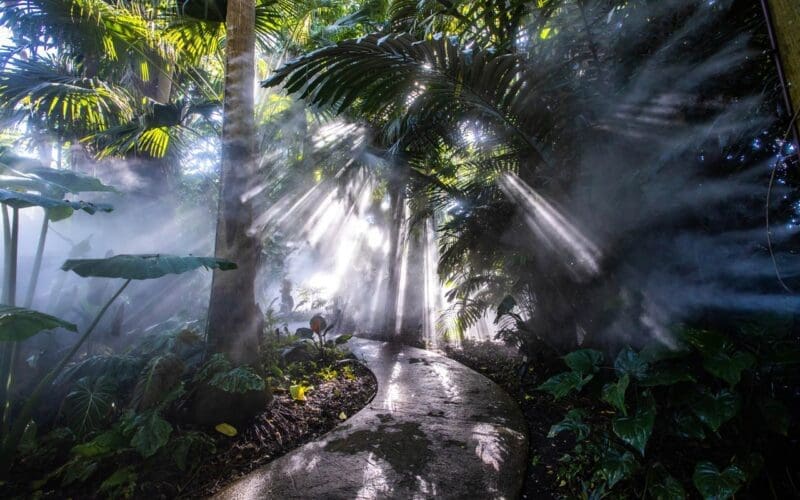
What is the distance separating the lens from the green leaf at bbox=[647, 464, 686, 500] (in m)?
1.48

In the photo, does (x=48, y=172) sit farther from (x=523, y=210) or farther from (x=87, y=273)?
(x=523, y=210)

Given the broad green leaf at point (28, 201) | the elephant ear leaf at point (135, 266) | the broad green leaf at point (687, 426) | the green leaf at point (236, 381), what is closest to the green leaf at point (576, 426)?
the broad green leaf at point (687, 426)

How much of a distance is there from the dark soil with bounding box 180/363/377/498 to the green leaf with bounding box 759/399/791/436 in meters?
2.87

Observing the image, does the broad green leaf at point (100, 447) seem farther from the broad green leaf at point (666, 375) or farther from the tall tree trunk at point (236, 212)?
the broad green leaf at point (666, 375)

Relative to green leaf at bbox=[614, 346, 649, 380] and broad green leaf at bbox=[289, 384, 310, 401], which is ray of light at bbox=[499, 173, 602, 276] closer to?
green leaf at bbox=[614, 346, 649, 380]

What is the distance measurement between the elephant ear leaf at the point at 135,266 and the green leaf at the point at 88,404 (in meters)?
1.08

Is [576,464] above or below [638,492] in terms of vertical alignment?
below

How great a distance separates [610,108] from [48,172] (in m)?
5.12

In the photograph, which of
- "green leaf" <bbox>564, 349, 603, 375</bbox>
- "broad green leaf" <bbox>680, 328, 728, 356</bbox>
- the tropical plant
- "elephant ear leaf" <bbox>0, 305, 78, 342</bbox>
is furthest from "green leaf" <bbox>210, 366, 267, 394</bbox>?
"broad green leaf" <bbox>680, 328, 728, 356</bbox>

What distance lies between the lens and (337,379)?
4523mm

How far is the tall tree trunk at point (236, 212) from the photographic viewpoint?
336 centimetres

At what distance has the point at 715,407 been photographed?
1452 millimetres

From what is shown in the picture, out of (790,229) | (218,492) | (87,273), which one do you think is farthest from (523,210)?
(87,273)

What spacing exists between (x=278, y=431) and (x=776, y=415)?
3.17 meters
